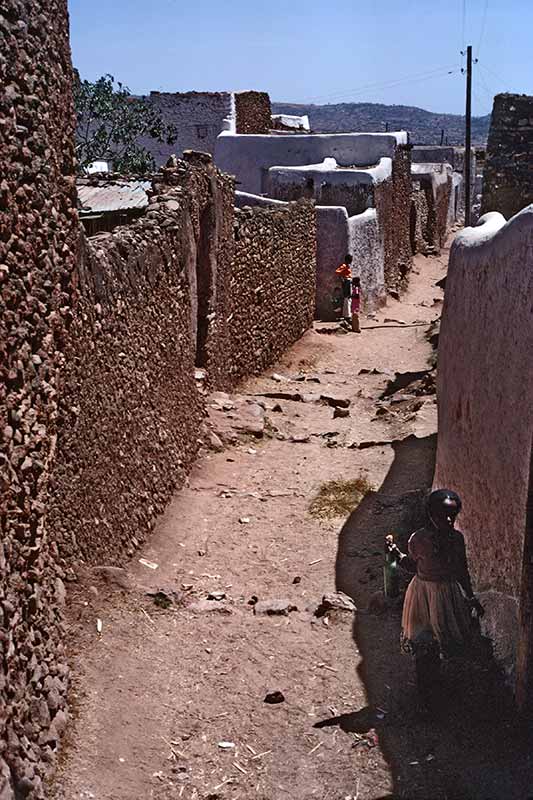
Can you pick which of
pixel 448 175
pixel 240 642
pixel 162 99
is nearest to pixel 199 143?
pixel 162 99

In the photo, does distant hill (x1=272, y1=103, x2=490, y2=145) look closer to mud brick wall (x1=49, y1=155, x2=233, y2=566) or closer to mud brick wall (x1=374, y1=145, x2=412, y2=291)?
mud brick wall (x1=374, y1=145, x2=412, y2=291)

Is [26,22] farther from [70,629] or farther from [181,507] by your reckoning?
[181,507]

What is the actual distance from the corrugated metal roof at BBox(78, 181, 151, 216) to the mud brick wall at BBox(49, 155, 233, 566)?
190cm

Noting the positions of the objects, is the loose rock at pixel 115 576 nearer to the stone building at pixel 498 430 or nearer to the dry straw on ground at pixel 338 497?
the stone building at pixel 498 430

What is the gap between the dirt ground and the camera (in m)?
5.20

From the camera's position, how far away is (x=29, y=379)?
211 inches

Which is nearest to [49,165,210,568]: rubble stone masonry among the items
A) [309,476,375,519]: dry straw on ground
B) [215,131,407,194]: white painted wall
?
[309,476,375,519]: dry straw on ground

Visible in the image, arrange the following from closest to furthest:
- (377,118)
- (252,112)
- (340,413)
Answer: (340,413)
(252,112)
(377,118)

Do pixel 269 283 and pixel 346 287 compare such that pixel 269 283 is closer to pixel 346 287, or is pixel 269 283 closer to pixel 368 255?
pixel 346 287

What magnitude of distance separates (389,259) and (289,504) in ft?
50.3

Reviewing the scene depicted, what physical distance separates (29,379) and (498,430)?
108 inches

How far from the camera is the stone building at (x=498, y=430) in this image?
209 inches

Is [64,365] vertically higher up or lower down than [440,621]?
higher up

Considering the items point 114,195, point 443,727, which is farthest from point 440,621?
point 114,195
